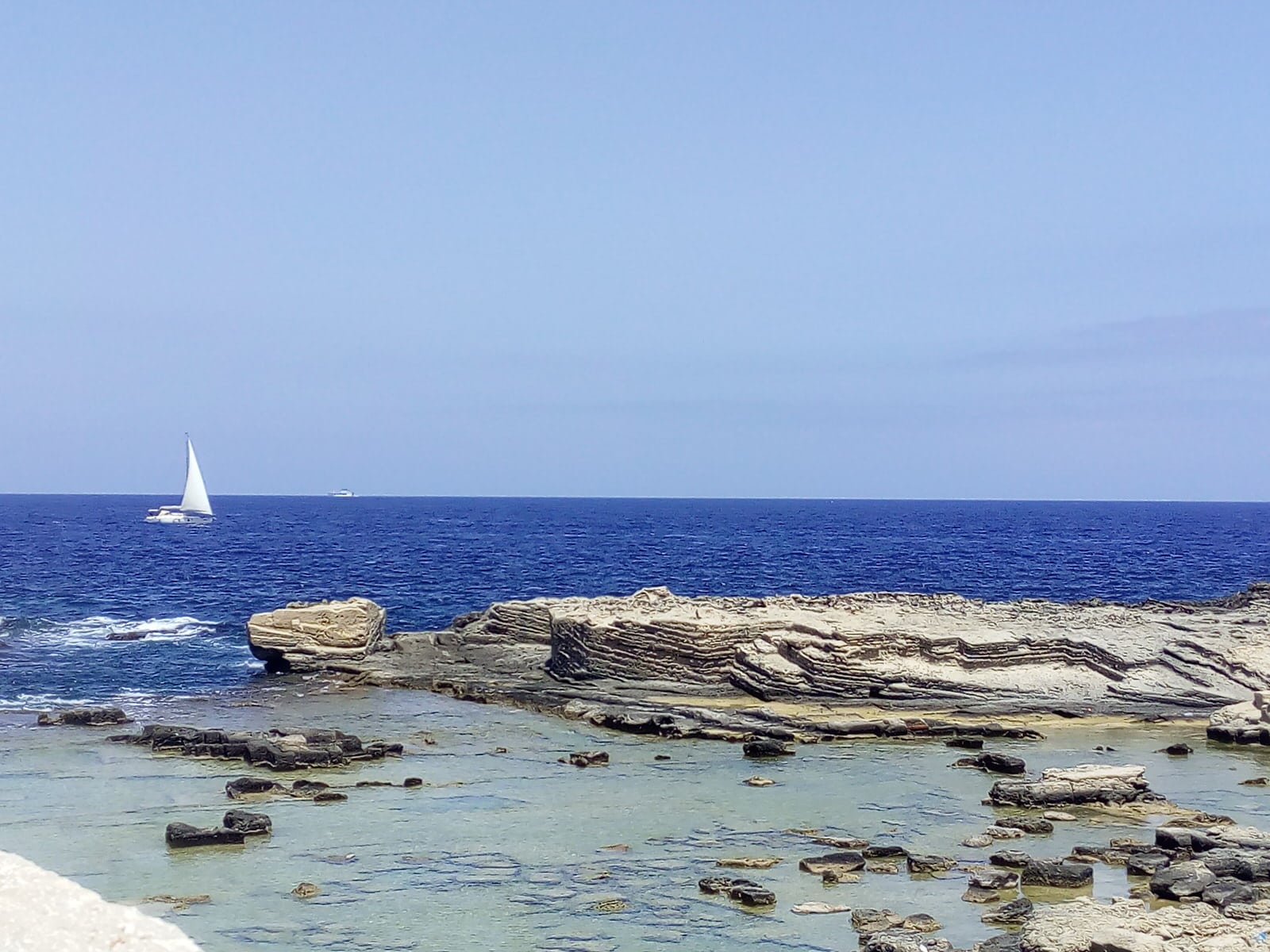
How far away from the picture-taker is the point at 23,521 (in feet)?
586

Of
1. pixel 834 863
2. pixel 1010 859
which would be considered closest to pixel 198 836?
pixel 834 863

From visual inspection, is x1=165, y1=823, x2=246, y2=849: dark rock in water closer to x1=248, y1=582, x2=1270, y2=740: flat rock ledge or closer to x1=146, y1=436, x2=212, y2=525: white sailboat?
x1=248, y1=582, x2=1270, y2=740: flat rock ledge

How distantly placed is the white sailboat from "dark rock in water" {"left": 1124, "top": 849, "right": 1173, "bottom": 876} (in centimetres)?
14745

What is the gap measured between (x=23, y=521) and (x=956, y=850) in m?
180

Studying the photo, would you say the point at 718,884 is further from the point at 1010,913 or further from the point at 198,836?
the point at 198,836

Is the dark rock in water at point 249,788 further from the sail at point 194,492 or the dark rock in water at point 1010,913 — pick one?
the sail at point 194,492

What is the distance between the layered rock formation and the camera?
3531 cm

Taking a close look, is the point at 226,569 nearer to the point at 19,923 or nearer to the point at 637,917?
the point at 637,917

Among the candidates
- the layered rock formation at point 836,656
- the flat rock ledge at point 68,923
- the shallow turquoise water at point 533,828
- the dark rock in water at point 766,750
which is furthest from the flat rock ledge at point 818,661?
the flat rock ledge at point 68,923

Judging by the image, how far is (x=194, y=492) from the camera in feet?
524

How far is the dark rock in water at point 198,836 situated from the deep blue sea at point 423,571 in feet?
57.7

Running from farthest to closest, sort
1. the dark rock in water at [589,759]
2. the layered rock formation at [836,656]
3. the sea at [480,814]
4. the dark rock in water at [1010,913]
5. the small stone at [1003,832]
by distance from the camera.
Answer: the layered rock formation at [836,656], the dark rock in water at [589,759], the small stone at [1003,832], the sea at [480,814], the dark rock in water at [1010,913]

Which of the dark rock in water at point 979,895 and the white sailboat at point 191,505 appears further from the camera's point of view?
the white sailboat at point 191,505

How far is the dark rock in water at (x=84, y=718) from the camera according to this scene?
3381cm
